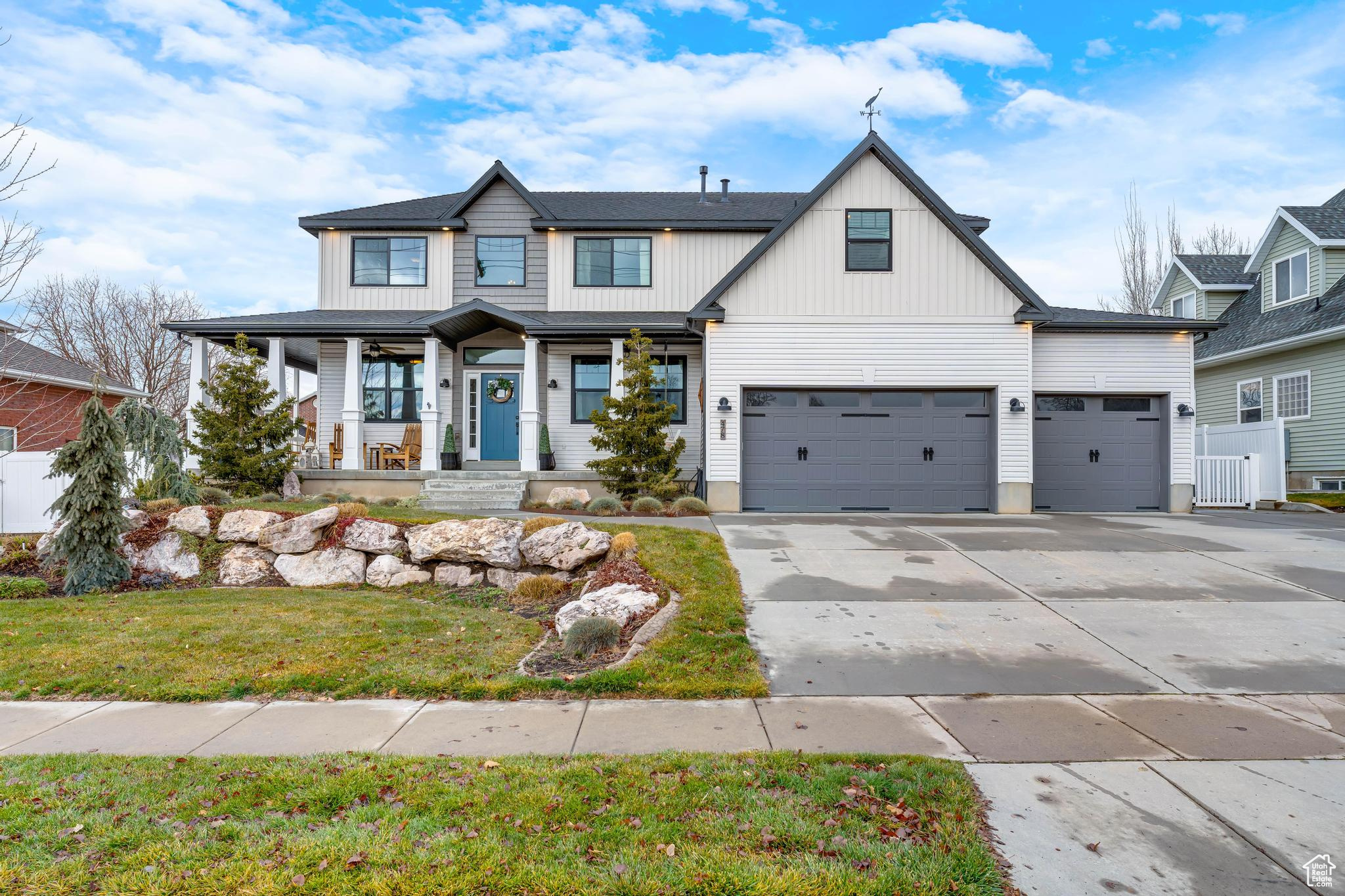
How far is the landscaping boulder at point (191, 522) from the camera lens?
30.5 ft

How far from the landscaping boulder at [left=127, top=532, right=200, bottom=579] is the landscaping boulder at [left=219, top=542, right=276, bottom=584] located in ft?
1.16

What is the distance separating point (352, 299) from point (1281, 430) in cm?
2262

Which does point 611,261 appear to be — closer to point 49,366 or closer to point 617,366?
point 617,366

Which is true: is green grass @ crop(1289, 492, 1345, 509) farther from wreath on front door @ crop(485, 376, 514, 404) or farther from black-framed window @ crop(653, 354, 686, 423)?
wreath on front door @ crop(485, 376, 514, 404)

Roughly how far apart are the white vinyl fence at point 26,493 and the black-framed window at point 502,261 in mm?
9323

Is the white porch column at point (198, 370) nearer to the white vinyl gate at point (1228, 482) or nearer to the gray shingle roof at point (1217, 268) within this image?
the white vinyl gate at point (1228, 482)

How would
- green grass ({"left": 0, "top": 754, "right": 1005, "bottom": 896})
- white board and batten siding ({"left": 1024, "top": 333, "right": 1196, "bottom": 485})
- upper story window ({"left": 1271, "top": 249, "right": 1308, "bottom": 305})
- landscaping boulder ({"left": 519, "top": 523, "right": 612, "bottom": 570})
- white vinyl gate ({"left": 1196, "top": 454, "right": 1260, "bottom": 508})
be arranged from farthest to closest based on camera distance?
upper story window ({"left": 1271, "top": 249, "right": 1308, "bottom": 305}), white vinyl gate ({"left": 1196, "top": 454, "right": 1260, "bottom": 508}), white board and batten siding ({"left": 1024, "top": 333, "right": 1196, "bottom": 485}), landscaping boulder ({"left": 519, "top": 523, "right": 612, "bottom": 570}), green grass ({"left": 0, "top": 754, "right": 1005, "bottom": 896})

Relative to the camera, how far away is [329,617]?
6941 mm

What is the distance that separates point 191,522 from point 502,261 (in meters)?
9.79

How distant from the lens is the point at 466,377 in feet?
53.0

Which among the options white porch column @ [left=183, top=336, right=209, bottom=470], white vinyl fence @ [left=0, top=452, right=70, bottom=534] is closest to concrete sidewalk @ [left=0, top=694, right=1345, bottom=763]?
white vinyl fence @ [left=0, top=452, right=70, bottom=534]

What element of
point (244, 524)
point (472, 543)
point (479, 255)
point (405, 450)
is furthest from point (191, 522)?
point (479, 255)

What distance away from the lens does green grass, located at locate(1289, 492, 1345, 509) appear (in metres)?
13.8

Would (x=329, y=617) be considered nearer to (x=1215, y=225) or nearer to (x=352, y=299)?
(x=352, y=299)
